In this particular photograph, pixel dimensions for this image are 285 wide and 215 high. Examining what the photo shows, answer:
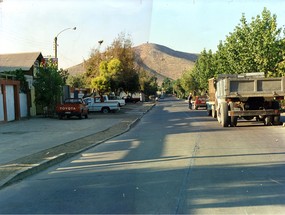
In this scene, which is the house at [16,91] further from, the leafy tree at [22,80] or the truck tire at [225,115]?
the truck tire at [225,115]

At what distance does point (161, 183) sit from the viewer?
303 inches

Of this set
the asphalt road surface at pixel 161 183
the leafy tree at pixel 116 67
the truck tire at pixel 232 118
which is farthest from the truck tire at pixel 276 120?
the leafy tree at pixel 116 67

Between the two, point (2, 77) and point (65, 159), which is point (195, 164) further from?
point (2, 77)

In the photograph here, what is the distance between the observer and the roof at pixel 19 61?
40.9 metres

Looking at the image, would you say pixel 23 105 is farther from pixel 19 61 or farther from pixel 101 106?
pixel 19 61

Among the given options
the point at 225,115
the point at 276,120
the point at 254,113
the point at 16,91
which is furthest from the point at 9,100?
the point at 276,120

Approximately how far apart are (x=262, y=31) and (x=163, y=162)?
24735 mm

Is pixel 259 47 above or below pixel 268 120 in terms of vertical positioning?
above

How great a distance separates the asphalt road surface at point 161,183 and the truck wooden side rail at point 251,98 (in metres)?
7.14

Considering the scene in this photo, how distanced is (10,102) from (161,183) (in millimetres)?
23681

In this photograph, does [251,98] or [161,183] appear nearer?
[161,183]

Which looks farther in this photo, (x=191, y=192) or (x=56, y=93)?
(x=56, y=93)

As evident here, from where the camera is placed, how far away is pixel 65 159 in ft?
37.6

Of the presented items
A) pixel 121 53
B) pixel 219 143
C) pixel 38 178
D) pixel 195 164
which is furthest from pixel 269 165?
pixel 121 53
